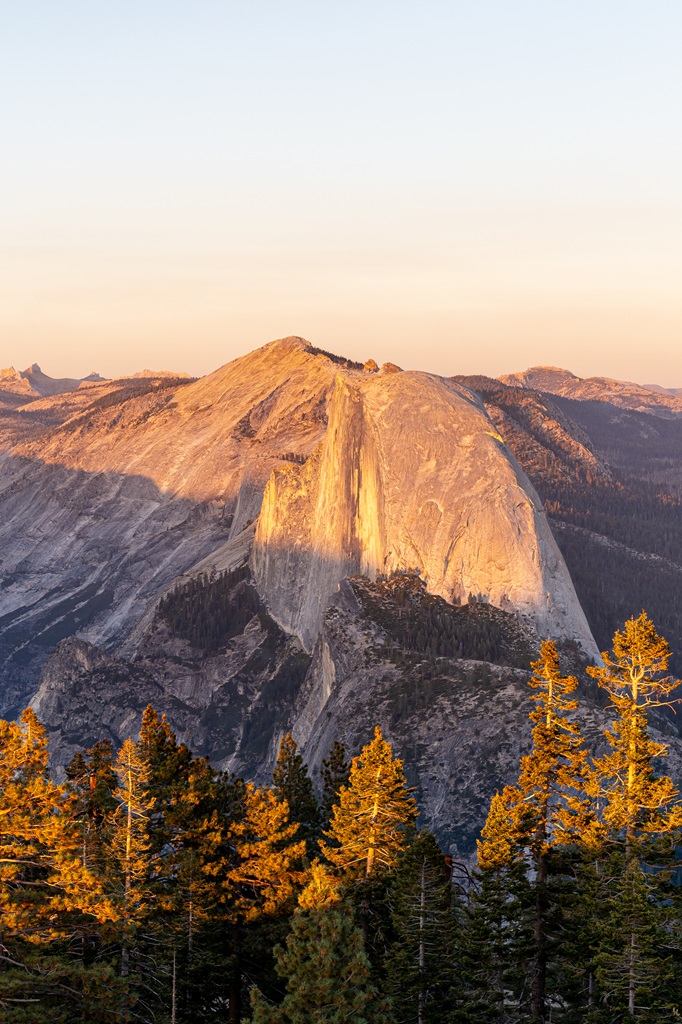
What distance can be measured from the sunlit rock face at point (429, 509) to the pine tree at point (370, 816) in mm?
103822

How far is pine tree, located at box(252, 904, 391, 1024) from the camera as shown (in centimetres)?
4531

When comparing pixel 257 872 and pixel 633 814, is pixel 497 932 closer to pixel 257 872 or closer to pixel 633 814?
pixel 633 814

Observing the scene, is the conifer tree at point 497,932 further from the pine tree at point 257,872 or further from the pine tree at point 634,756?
the pine tree at point 257,872

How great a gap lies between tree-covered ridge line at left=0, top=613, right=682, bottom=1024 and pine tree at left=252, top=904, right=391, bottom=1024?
82 millimetres

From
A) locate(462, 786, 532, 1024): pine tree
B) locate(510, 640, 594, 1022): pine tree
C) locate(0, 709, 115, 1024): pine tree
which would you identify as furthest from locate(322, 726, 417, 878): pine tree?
locate(0, 709, 115, 1024): pine tree

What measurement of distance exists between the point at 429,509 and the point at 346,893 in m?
120

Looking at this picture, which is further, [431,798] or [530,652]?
[530,652]

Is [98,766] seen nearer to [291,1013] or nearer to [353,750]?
[291,1013]

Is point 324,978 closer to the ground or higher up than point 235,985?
higher up

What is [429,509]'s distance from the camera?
17400 centimetres

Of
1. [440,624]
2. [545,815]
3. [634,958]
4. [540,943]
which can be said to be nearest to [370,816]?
[545,815]

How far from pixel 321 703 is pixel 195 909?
11177 centimetres

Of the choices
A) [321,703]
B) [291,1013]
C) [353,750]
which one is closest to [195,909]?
[291,1013]

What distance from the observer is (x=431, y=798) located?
403ft
